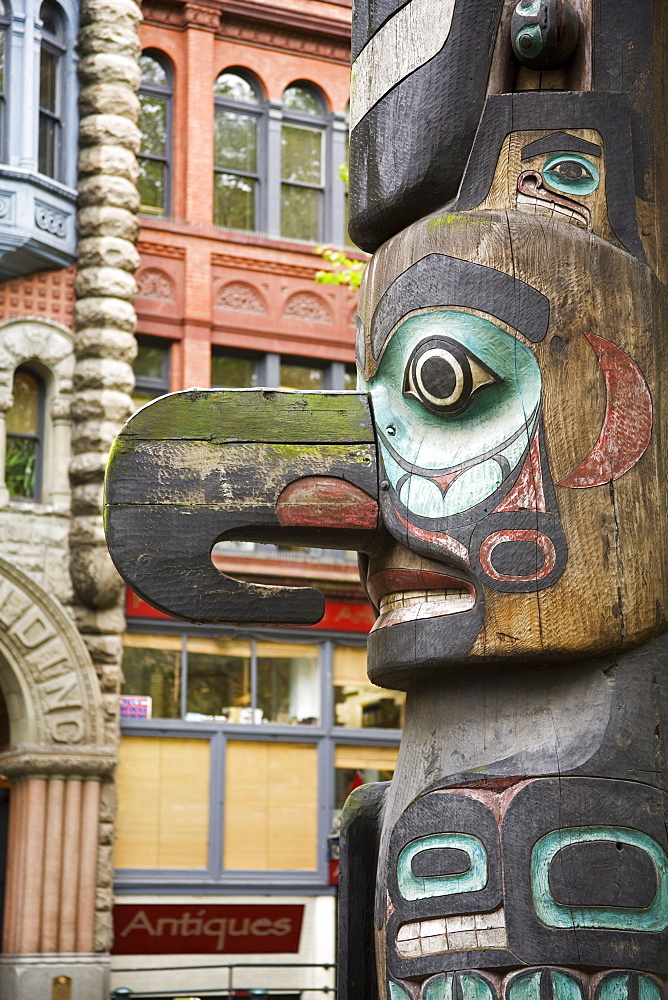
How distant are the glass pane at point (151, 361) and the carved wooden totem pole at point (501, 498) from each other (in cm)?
1331

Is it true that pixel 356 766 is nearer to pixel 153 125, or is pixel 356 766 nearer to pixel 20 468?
pixel 20 468

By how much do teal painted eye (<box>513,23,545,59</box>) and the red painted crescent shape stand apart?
81 centimetres

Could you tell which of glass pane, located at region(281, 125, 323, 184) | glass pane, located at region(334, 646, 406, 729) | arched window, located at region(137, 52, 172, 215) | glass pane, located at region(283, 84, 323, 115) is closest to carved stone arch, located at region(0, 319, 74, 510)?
arched window, located at region(137, 52, 172, 215)

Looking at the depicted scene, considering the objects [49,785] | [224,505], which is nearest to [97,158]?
[49,785]

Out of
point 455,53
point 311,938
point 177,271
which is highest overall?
point 177,271

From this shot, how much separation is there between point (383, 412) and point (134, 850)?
1270 cm

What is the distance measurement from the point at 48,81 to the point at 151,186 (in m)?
2.04

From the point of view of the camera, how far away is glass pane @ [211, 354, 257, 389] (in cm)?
1723

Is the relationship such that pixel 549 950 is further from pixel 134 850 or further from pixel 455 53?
pixel 134 850

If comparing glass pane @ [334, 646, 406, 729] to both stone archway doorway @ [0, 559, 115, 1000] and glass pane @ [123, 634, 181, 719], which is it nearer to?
glass pane @ [123, 634, 181, 719]

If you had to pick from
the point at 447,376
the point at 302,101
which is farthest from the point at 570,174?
the point at 302,101

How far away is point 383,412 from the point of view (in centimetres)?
342

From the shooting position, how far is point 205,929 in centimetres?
1517

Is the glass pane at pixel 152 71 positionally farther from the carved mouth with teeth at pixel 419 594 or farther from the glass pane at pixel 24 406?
the carved mouth with teeth at pixel 419 594
